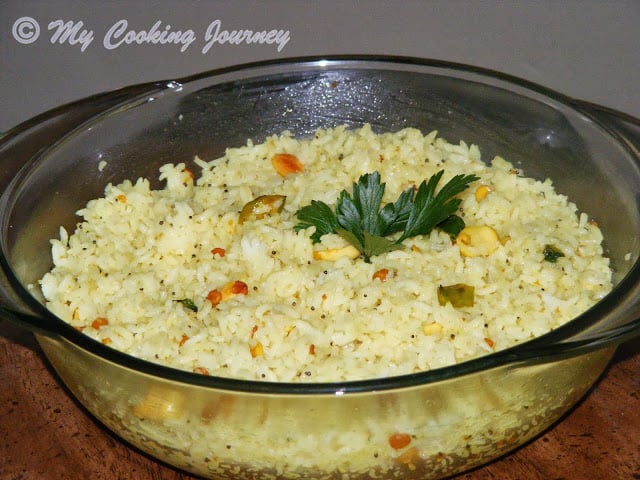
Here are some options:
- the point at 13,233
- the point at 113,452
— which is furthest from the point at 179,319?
the point at 13,233

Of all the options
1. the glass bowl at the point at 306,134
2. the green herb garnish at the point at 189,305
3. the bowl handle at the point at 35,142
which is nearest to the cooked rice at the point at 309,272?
the green herb garnish at the point at 189,305

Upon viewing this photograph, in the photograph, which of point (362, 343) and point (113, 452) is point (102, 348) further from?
point (362, 343)

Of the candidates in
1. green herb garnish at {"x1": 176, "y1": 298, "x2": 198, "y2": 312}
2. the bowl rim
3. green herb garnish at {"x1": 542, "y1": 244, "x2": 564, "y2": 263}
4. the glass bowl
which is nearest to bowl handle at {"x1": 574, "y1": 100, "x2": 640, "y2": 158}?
the glass bowl

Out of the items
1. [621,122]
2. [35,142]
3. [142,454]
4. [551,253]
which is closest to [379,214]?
[551,253]

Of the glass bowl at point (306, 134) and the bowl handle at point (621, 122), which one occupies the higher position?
the bowl handle at point (621, 122)

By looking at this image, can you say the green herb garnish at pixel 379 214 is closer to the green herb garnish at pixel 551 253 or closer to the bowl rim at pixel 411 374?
the green herb garnish at pixel 551 253

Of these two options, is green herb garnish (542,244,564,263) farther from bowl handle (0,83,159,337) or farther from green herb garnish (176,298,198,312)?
bowl handle (0,83,159,337)
